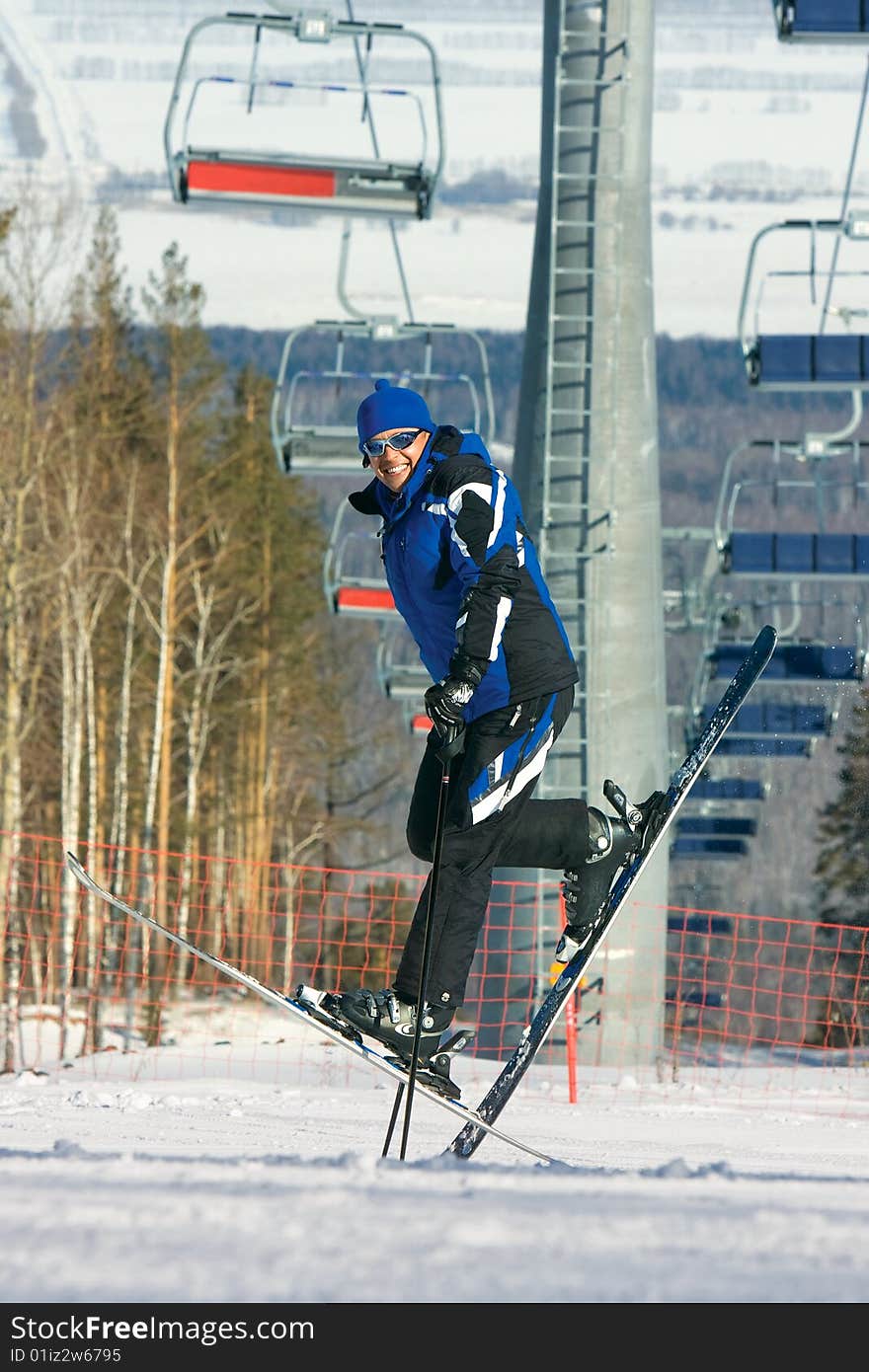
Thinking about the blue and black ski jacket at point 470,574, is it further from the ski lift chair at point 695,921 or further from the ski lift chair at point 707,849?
the ski lift chair at point 707,849

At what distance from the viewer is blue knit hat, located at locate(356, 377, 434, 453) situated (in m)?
4.61

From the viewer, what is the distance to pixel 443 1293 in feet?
7.50

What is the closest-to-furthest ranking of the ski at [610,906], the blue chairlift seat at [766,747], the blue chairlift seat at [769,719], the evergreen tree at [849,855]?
the ski at [610,906] → the blue chairlift seat at [766,747] → the blue chairlift seat at [769,719] → the evergreen tree at [849,855]

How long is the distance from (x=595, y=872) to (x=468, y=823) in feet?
1.98

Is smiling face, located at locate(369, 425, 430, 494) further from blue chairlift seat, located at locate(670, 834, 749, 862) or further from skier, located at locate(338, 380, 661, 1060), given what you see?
blue chairlift seat, located at locate(670, 834, 749, 862)

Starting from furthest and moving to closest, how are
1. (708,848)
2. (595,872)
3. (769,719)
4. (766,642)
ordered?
(708,848) → (769,719) → (766,642) → (595,872)

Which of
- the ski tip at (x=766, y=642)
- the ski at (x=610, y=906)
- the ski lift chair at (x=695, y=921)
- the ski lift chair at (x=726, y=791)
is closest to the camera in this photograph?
the ski at (x=610, y=906)

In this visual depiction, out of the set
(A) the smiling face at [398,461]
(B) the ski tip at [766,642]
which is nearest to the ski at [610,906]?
(B) the ski tip at [766,642]

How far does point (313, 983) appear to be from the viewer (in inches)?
1043

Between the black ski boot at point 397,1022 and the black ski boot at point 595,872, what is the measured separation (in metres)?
0.44

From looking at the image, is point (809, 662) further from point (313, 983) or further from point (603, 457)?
point (313, 983)

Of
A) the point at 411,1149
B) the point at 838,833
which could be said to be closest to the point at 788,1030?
the point at 838,833

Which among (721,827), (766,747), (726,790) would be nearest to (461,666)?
(766,747)

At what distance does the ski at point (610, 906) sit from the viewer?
5.08 metres
